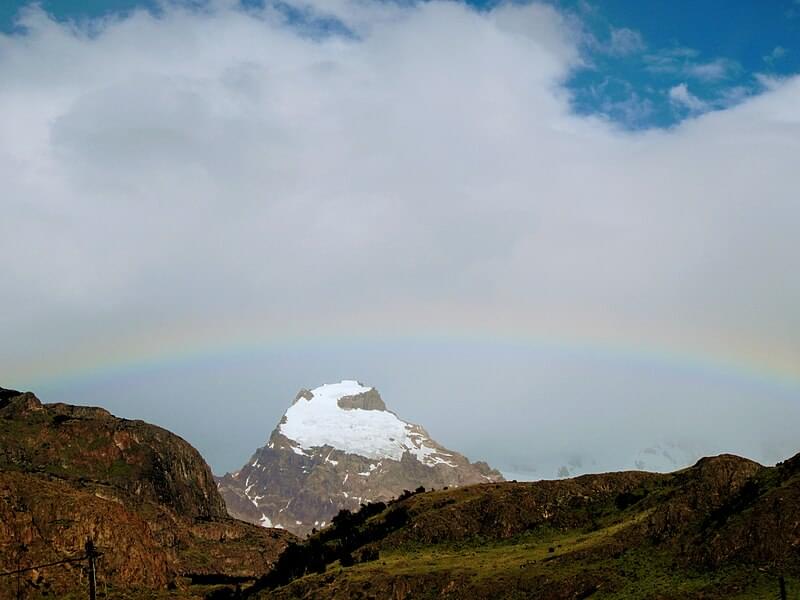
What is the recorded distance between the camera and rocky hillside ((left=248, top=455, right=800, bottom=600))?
9925cm

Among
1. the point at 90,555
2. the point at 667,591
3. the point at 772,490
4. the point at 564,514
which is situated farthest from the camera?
the point at 564,514

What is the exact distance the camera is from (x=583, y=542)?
125125 mm

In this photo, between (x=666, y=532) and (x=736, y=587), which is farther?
(x=666, y=532)

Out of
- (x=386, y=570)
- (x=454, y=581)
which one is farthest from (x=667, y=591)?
(x=386, y=570)

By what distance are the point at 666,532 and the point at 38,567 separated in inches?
5125

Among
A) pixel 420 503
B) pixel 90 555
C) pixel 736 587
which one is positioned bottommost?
pixel 736 587

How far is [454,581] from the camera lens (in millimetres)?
118000

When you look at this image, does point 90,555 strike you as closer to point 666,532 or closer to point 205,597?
point 666,532

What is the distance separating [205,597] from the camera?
7849 inches

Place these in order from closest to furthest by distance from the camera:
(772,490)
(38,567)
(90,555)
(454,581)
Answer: (90,555) < (772,490) < (454,581) < (38,567)

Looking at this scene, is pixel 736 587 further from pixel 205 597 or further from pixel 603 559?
pixel 205 597

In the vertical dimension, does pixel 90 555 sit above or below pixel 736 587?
above

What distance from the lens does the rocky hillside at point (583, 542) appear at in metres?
99.2

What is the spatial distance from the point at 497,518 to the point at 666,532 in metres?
38.6
